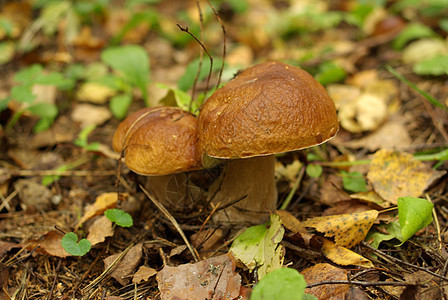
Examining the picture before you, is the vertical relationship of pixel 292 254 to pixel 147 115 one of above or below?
below

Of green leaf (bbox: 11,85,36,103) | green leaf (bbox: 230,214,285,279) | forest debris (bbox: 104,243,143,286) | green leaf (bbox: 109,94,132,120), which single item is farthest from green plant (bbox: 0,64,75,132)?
green leaf (bbox: 230,214,285,279)

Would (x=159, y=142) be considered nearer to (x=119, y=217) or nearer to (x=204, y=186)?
(x=119, y=217)

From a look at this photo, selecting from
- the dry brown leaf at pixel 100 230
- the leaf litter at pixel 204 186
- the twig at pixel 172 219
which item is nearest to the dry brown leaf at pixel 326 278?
the leaf litter at pixel 204 186

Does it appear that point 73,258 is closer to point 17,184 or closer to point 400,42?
point 17,184

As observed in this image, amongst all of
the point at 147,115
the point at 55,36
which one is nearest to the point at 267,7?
the point at 55,36

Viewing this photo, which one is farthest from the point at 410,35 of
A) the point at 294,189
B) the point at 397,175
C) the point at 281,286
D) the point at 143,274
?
the point at 143,274

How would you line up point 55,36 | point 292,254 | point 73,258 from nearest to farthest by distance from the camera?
point 292,254 < point 73,258 < point 55,36
